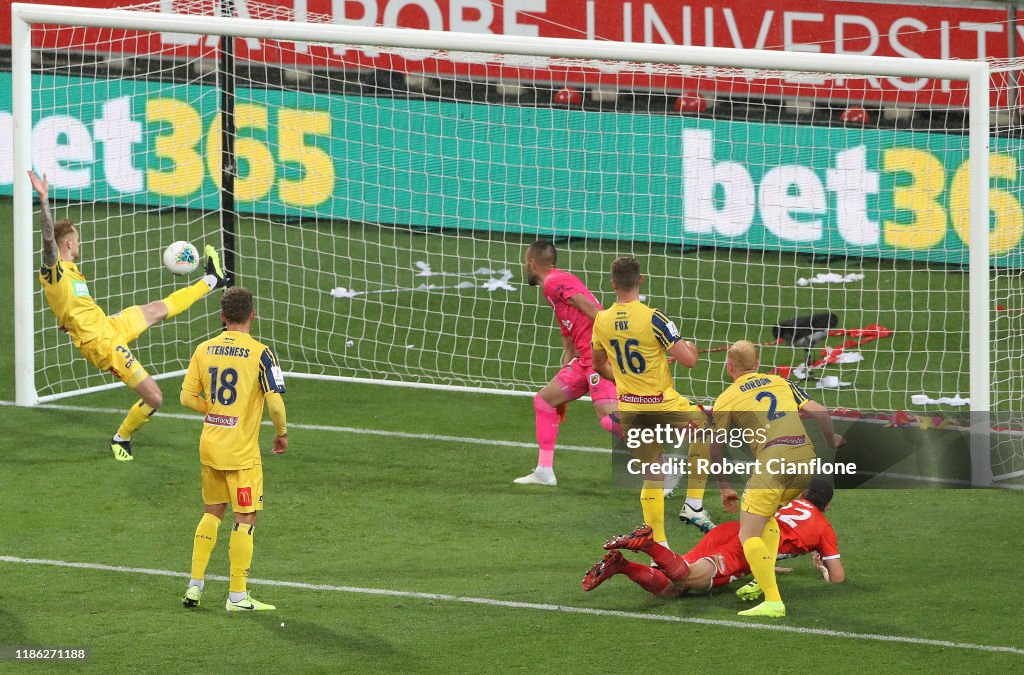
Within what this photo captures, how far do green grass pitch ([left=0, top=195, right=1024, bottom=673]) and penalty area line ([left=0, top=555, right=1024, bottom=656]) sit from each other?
3 centimetres

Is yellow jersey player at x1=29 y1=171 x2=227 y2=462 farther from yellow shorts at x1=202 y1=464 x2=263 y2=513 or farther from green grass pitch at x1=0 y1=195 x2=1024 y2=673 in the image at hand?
yellow shorts at x1=202 y1=464 x2=263 y2=513

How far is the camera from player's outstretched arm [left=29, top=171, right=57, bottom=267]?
34.7 ft

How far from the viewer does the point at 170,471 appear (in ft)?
34.9

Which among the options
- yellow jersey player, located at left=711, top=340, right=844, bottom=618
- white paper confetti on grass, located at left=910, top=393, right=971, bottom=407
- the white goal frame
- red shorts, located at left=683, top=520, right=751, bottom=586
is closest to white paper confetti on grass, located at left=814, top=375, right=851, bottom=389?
white paper confetti on grass, located at left=910, top=393, right=971, bottom=407

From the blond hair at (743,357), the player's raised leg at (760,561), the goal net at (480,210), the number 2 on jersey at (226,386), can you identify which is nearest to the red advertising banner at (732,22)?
the goal net at (480,210)

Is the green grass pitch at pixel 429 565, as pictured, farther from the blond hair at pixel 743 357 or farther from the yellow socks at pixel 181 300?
the blond hair at pixel 743 357

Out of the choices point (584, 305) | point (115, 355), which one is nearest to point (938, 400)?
point (584, 305)

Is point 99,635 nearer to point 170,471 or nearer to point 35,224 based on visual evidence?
point 170,471

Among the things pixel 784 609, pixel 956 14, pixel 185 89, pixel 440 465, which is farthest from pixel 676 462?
pixel 956 14

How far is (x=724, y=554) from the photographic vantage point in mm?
8055

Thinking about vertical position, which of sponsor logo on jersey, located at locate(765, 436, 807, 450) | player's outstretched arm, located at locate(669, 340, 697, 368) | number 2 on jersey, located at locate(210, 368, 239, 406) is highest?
player's outstretched arm, located at locate(669, 340, 697, 368)

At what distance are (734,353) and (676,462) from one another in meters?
2.37

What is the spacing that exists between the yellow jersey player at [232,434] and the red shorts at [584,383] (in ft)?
9.44

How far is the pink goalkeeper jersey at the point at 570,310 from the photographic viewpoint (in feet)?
32.8
